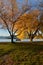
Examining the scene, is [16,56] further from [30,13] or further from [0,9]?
[30,13]

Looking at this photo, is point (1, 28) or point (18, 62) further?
point (1, 28)

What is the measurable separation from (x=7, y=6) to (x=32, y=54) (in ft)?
32.6

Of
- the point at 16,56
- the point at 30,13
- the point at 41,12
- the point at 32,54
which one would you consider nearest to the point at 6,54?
the point at 16,56

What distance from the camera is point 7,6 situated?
24750 mm

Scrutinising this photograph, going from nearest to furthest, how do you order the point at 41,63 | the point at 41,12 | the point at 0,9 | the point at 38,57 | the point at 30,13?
the point at 41,63
the point at 38,57
the point at 0,9
the point at 30,13
the point at 41,12

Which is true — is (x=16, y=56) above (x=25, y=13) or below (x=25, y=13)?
below

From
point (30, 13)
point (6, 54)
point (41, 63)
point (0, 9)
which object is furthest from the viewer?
point (30, 13)

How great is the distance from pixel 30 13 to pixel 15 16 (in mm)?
3209

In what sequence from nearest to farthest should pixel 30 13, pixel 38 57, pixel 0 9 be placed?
pixel 38 57, pixel 0 9, pixel 30 13

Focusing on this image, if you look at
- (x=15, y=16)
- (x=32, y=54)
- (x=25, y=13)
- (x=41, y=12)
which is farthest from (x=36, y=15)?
(x=32, y=54)

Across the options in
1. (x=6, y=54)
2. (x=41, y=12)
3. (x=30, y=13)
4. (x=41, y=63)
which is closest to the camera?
(x=41, y=63)

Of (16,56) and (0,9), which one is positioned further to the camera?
(0,9)

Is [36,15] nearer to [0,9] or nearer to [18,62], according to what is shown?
[0,9]

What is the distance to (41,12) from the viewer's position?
28.9 metres
